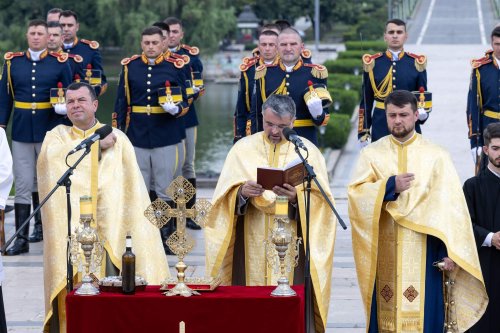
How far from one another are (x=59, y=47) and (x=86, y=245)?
19.3 ft

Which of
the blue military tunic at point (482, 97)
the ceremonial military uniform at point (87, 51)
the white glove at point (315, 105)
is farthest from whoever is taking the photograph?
the ceremonial military uniform at point (87, 51)

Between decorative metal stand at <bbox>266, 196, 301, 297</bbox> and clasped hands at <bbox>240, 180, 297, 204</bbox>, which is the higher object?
clasped hands at <bbox>240, 180, 297, 204</bbox>

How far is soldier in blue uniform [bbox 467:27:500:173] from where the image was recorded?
1186cm

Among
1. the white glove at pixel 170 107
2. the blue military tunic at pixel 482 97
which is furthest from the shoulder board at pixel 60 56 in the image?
the blue military tunic at pixel 482 97

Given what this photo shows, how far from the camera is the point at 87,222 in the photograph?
24.6ft

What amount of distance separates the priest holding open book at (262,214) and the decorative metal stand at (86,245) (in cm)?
91

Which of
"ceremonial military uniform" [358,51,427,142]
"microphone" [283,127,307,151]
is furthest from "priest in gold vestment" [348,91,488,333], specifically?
"ceremonial military uniform" [358,51,427,142]

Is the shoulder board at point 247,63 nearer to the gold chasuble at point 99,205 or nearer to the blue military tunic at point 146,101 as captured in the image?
the blue military tunic at point 146,101

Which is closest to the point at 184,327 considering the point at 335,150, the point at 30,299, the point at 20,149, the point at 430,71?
the point at 30,299

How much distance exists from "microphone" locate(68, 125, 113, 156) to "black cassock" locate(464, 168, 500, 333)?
2397 millimetres

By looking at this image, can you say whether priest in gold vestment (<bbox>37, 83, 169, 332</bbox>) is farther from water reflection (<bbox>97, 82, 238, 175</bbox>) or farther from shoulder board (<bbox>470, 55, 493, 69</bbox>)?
water reflection (<bbox>97, 82, 238, 175</bbox>)

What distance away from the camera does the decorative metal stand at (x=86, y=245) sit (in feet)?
23.9

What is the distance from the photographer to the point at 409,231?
8.28 m

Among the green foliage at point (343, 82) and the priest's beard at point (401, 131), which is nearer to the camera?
the priest's beard at point (401, 131)
